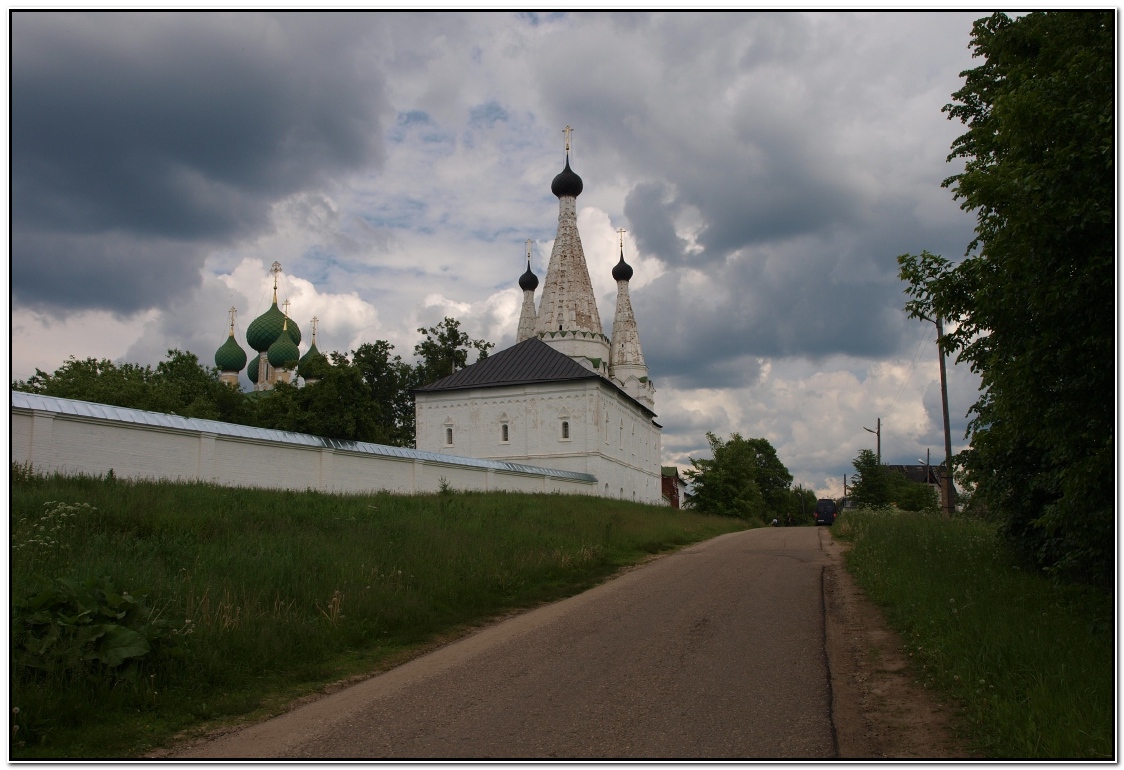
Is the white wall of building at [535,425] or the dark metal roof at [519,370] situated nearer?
the white wall of building at [535,425]

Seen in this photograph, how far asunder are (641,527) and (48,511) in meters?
14.9

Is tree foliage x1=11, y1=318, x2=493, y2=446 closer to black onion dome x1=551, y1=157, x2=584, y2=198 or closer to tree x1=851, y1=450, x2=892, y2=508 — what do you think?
black onion dome x1=551, y1=157, x2=584, y2=198

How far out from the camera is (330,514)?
15.0 metres

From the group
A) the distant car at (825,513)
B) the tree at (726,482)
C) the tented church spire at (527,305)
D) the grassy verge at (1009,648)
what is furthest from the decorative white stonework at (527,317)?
the grassy verge at (1009,648)

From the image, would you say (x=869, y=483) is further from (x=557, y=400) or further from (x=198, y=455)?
(x=198, y=455)

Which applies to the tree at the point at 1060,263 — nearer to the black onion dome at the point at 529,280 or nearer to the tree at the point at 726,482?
the tree at the point at 726,482

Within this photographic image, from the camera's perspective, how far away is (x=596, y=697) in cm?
632

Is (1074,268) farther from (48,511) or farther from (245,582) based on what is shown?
(48,511)

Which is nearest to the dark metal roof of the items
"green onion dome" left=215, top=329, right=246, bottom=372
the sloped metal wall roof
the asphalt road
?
the sloped metal wall roof

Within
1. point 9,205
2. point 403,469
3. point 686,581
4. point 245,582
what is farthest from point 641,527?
point 9,205

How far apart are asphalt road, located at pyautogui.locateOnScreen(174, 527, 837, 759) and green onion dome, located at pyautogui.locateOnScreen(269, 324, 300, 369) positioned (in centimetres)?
5523

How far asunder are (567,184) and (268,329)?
88.7ft

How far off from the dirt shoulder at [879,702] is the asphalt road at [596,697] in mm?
156

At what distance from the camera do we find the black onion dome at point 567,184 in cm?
5106
